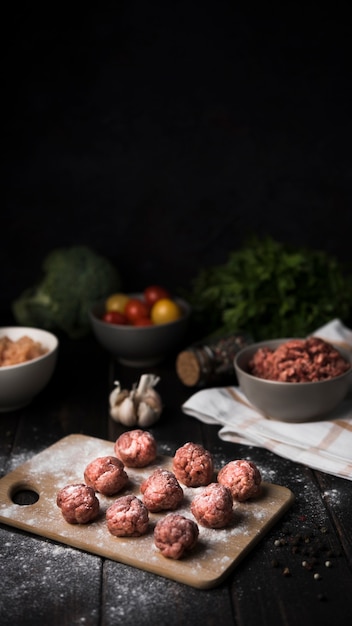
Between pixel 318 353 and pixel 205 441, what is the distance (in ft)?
1.50

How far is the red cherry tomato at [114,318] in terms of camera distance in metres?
3.11

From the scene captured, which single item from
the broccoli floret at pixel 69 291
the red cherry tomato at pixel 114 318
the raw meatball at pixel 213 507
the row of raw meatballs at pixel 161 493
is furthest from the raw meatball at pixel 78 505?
the broccoli floret at pixel 69 291

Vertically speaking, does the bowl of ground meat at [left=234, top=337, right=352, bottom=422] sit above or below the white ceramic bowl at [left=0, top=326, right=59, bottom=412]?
above

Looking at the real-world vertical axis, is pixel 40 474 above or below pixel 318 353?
below

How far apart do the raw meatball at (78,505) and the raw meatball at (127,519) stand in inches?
1.9

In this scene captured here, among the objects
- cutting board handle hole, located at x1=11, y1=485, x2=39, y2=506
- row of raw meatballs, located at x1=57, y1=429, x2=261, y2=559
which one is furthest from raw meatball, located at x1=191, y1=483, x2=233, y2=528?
cutting board handle hole, located at x1=11, y1=485, x2=39, y2=506

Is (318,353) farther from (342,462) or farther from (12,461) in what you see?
(12,461)

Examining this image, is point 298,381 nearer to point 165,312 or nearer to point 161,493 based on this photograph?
point 161,493

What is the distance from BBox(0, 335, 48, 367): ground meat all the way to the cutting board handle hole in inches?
22.8

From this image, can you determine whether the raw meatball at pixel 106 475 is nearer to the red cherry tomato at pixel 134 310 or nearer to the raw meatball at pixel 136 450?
the raw meatball at pixel 136 450

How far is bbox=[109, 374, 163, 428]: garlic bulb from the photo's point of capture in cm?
253

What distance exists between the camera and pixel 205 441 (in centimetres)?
245

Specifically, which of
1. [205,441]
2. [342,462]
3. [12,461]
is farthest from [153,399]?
[342,462]

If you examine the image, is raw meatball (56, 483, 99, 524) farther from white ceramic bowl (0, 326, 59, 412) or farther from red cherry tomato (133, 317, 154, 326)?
red cherry tomato (133, 317, 154, 326)
